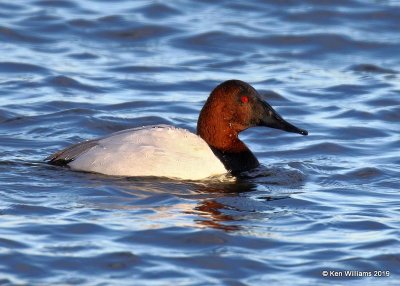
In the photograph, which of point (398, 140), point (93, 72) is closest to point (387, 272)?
point (398, 140)

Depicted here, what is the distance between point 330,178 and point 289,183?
487 millimetres

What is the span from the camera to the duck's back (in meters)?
9.34

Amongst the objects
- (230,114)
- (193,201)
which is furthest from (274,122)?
(193,201)

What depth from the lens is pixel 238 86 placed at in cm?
1003

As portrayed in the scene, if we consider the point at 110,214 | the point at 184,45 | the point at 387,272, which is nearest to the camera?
the point at 387,272

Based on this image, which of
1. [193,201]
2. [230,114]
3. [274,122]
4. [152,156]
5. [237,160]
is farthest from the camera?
[274,122]

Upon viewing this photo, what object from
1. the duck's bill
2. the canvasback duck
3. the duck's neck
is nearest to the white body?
the canvasback duck

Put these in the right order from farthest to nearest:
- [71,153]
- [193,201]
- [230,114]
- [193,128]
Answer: [193,128] → [230,114] → [71,153] → [193,201]

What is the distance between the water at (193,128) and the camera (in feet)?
24.6

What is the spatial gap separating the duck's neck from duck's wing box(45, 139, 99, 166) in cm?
108

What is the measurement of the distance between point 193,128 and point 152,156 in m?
2.72

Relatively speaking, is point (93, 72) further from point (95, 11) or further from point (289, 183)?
point (289, 183)

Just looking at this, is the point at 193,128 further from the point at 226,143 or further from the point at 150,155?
the point at 150,155

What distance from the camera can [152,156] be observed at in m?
9.34
